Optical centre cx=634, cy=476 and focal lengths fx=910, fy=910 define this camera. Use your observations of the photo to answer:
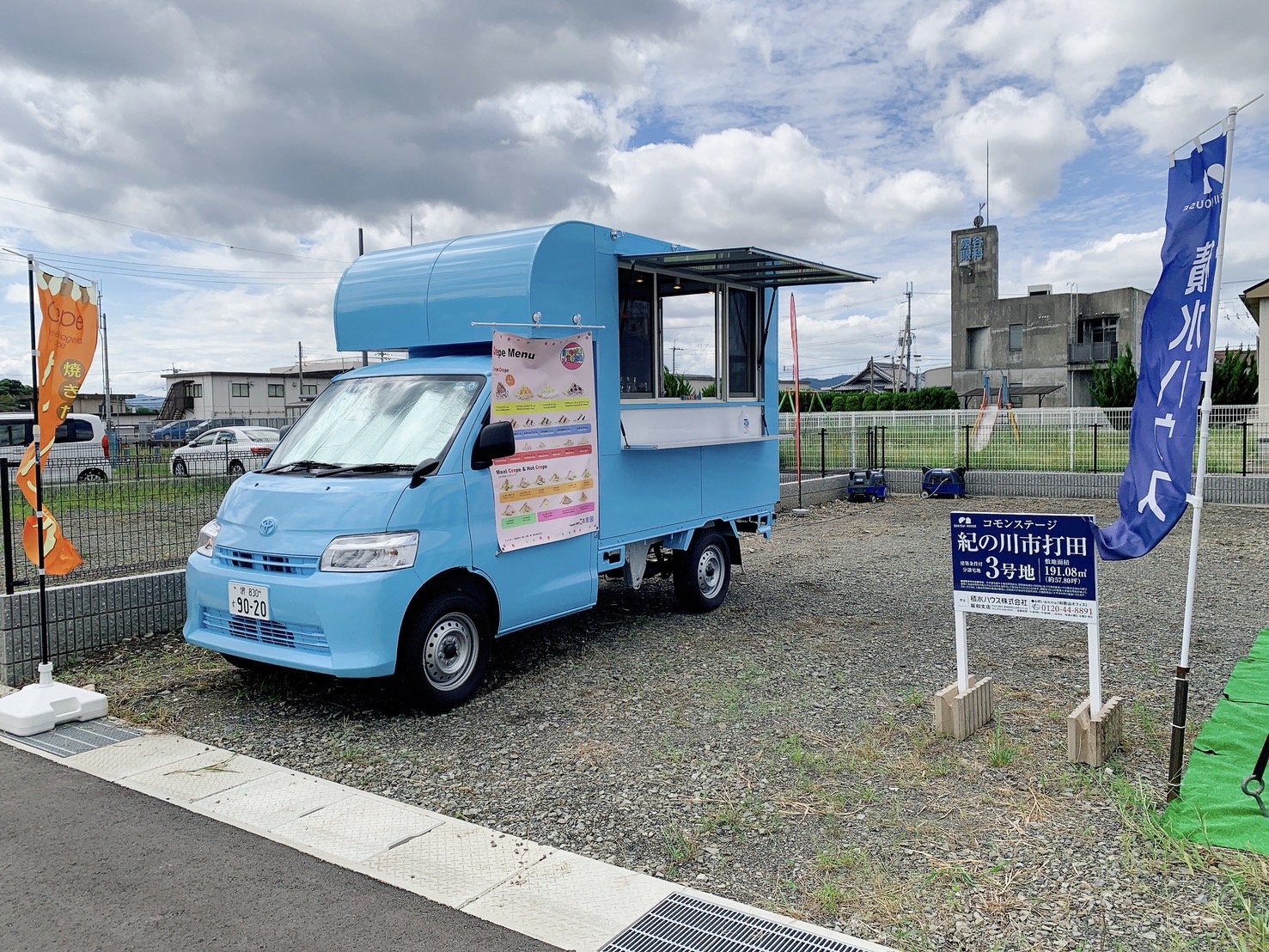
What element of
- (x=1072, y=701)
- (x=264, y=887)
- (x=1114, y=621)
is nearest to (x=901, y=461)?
(x=1114, y=621)

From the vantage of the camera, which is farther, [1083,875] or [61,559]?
[61,559]

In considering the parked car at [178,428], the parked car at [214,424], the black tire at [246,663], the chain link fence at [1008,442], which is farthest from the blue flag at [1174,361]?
the parked car at [178,428]

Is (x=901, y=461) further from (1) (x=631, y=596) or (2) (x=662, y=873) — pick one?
(2) (x=662, y=873)

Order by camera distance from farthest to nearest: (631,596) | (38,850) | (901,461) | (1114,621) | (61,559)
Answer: (901,461)
(631,596)
(1114,621)
(61,559)
(38,850)

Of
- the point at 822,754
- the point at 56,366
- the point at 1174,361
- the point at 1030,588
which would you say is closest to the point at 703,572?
the point at 822,754

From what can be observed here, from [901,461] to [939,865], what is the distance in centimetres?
1575

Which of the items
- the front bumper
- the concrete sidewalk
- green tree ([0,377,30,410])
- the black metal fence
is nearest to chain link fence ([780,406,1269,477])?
the black metal fence

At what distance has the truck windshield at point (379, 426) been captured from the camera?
5492 mm

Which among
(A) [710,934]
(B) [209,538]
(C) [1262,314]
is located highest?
(C) [1262,314]

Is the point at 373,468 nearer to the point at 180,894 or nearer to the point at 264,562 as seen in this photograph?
the point at 264,562

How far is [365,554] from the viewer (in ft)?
16.2

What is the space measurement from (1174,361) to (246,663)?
5.32 m

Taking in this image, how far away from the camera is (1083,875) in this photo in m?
3.39

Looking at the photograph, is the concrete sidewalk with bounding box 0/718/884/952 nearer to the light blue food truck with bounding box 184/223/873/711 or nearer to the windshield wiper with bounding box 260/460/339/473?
the light blue food truck with bounding box 184/223/873/711
